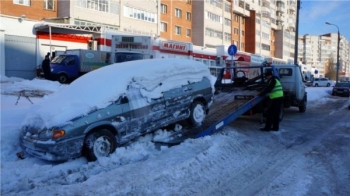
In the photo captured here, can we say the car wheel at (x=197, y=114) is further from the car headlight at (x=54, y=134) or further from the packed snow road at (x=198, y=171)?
the car headlight at (x=54, y=134)

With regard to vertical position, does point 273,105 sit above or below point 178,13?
below

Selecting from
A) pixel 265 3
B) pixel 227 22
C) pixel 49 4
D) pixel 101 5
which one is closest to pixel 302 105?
pixel 101 5

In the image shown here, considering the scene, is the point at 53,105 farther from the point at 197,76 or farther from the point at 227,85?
the point at 227,85

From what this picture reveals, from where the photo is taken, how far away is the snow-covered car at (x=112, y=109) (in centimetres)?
595

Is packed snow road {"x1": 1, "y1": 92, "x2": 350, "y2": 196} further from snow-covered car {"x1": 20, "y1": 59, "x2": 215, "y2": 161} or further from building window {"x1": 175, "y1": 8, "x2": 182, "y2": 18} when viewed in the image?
building window {"x1": 175, "y1": 8, "x2": 182, "y2": 18}

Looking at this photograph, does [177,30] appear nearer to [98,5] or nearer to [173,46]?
[173,46]

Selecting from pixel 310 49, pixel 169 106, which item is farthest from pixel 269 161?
pixel 310 49

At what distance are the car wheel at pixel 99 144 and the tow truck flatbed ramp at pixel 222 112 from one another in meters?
1.19

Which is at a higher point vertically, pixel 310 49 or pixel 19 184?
pixel 310 49

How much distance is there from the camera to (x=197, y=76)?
343 inches

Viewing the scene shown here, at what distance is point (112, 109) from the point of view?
6.49 meters

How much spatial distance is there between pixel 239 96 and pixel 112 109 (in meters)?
4.94

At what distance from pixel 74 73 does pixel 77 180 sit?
18687 mm

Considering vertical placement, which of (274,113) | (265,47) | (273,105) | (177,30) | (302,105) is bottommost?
(302,105)
